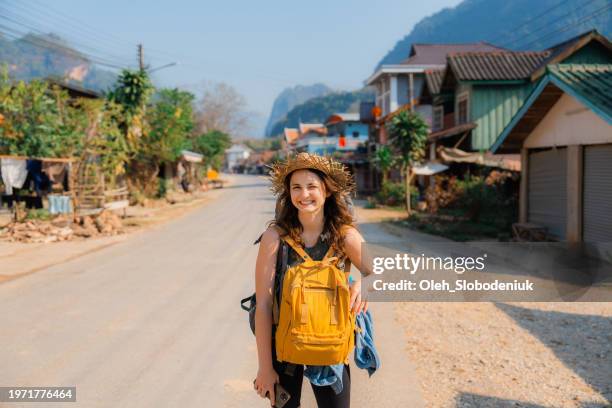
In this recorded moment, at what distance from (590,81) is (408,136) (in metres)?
13.1

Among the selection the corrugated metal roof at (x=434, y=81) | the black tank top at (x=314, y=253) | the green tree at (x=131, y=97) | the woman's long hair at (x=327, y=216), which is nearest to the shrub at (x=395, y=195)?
the corrugated metal roof at (x=434, y=81)

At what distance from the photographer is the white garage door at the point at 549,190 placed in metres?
12.9

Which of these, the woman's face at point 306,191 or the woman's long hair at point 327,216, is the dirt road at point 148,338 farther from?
the woman's face at point 306,191

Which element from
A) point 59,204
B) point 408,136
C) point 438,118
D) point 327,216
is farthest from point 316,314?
point 438,118

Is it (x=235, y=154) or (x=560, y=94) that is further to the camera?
(x=235, y=154)

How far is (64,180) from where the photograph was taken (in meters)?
17.3

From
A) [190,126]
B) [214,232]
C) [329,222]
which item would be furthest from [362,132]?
[329,222]

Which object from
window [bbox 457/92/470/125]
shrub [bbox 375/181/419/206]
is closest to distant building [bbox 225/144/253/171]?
shrub [bbox 375/181/419/206]

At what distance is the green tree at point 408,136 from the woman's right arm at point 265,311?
21240 millimetres

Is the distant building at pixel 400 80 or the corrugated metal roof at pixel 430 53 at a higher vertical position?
the corrugated metal roof at pixel 430 53

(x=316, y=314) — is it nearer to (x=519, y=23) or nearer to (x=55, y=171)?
(x=55, y=171)

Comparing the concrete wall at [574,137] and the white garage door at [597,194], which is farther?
the concrete wall at [574,137]

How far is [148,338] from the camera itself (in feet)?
21.0

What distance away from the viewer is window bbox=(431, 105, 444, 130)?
28.7m
